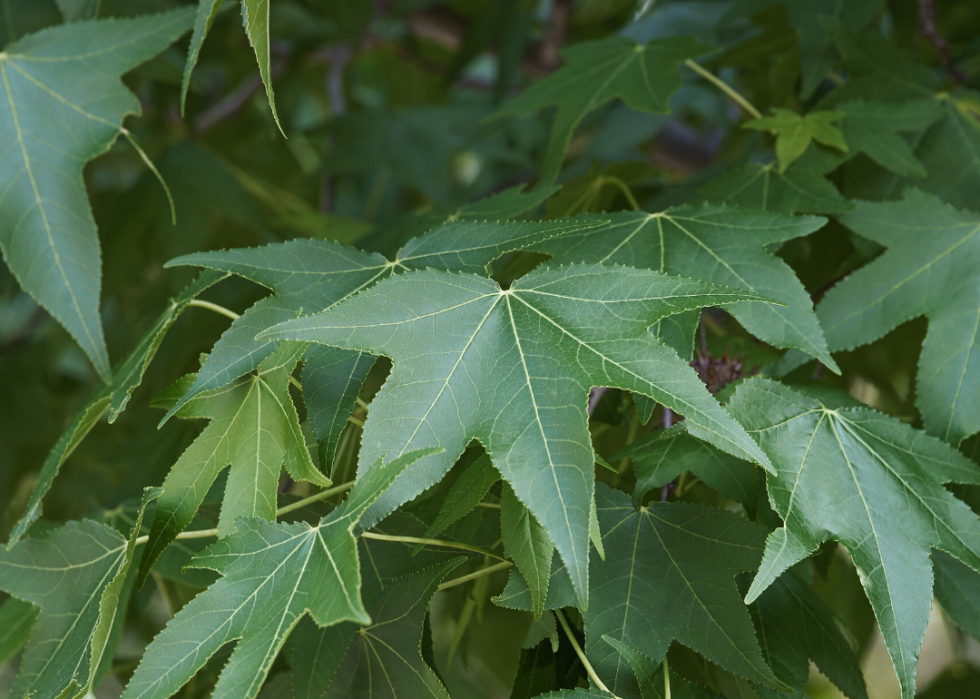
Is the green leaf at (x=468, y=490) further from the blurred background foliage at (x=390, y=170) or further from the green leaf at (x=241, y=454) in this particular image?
the blurred background foliage at (x=390, y=170)

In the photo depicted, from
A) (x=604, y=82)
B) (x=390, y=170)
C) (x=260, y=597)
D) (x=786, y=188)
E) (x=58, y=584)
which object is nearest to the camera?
(x=260, y=597)

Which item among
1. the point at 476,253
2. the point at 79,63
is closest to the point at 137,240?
the point at 79,63

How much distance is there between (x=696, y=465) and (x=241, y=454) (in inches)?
11.4

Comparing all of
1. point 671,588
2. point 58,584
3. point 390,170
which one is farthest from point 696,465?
point 390,170

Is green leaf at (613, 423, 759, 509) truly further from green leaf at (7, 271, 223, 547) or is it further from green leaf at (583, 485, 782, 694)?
green leaf at (7, 271, 223, 547)

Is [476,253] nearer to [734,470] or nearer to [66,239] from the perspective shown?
[734,470]

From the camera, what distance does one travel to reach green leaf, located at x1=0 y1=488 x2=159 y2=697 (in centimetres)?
50

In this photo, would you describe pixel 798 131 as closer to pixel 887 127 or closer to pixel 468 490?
pixel 887 127

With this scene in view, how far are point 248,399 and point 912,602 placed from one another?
414 millimetres

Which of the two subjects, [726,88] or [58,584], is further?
[726,88]

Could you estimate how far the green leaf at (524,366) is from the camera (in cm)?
37

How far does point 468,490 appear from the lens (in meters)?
0.43

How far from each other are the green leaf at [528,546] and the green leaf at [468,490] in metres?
0.01

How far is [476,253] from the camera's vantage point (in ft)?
1.63
